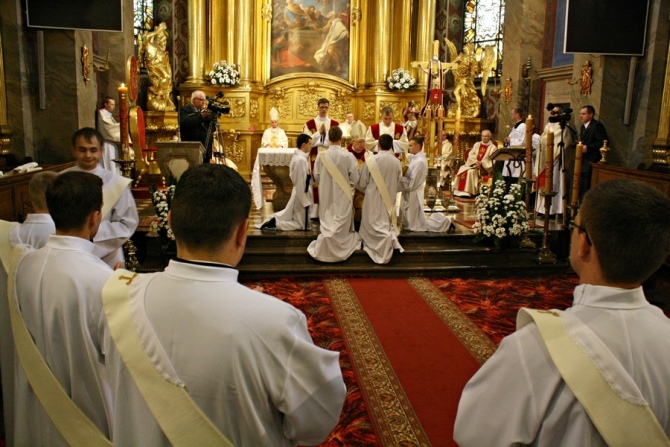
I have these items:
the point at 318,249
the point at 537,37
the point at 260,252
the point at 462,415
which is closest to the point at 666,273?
the point at 318,249

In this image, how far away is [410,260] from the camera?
7484mm

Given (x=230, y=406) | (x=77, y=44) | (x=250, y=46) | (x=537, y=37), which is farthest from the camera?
(x=250, y=46)

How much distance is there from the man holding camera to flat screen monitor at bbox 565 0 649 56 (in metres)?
5.03

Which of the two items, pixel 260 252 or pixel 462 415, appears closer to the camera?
pixel 462 415

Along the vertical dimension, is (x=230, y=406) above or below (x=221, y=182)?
below

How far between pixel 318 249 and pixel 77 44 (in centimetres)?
464

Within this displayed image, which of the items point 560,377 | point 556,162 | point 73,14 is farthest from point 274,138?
point 560,377

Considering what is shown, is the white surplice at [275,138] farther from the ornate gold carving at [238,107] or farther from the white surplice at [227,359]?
the white surplice at [227,359]

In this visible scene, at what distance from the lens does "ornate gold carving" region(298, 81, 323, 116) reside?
15438mm

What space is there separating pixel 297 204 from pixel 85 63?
384 cm

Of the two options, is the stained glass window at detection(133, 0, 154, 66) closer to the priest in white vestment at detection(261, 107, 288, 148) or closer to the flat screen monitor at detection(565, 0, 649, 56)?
the priest in white vestment at detection(261, 107, 288, 148)

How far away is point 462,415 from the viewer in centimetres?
154

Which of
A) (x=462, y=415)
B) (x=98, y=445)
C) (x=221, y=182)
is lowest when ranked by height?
(x=98, y=445)

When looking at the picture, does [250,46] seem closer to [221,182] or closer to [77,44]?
[77,44]
